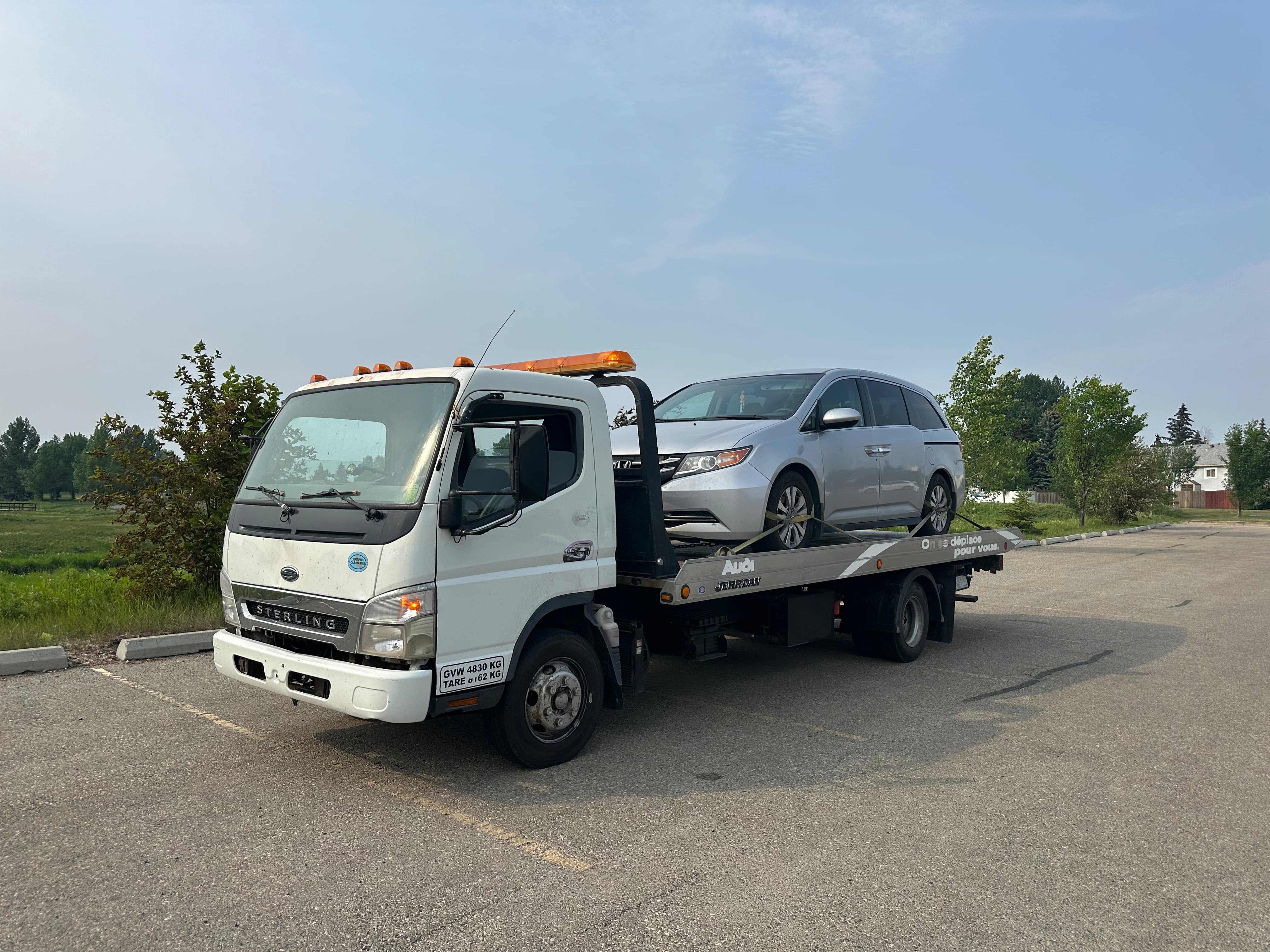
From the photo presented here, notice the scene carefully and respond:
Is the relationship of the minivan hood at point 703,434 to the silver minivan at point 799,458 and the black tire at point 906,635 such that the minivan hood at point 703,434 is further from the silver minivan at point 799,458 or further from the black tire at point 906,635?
the black tire at point 906,635

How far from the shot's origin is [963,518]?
964cm

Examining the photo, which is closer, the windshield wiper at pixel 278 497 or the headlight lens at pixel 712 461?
the windshield wiper at pixel 278 497

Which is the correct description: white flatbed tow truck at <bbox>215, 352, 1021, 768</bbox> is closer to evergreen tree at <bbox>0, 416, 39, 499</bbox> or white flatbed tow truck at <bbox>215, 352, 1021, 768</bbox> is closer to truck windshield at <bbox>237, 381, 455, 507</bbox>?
truck windshield at <bbox>237, 381, 455, 507</bbox>

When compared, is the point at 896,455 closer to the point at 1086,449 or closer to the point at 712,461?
the point at 712,461

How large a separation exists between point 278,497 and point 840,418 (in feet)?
13.7

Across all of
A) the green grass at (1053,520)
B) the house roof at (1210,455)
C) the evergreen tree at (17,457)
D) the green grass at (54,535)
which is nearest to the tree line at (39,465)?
the evergreen tree at (17,457)

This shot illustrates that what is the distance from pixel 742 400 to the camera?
296 inches

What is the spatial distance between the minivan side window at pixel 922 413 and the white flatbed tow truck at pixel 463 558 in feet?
11.7

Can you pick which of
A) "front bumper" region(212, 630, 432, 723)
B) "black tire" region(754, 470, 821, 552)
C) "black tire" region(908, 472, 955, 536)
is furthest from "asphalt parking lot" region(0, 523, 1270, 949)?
"black tire" region(908, 472, 955, 536)

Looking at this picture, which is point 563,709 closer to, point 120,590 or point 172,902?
point 172,902

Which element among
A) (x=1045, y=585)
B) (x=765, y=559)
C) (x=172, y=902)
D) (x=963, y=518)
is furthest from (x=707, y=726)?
(x=1045, y=585)

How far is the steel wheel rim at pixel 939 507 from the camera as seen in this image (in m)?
8.91

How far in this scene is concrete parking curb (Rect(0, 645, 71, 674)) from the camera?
22.9 ft

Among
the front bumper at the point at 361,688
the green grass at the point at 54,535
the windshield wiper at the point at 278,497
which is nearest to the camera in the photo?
the front bumper at the point at 361,688
